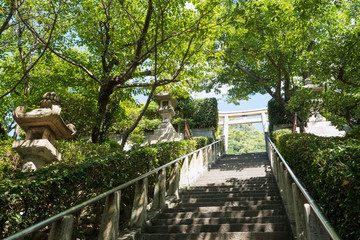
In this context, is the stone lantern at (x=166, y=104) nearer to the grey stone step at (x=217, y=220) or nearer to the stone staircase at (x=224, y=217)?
the stone staircase at (x=224, y=217)

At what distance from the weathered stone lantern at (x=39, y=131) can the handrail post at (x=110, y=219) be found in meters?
2.32

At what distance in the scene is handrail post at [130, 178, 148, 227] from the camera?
3.84m

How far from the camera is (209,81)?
16703 mm

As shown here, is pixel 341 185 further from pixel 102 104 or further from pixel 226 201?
pixel 102 104

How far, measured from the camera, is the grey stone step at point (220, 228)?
146 inches

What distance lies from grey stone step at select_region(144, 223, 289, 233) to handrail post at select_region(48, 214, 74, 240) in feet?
5.99

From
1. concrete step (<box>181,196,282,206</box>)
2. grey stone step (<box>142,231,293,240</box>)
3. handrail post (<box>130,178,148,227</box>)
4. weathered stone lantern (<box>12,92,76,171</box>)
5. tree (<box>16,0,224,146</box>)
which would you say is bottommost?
grey stone step (<box>142,231,293,240</box>)

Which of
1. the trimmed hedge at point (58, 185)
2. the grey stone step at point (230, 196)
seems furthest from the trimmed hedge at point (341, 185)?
the trimmed hedge at point (58, 185)

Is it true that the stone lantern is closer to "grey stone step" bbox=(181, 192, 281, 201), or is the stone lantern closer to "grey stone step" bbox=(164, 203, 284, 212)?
"grey stone step" bbox=(181, 192, 281, 201)

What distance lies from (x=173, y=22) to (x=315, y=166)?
5819 millimetres

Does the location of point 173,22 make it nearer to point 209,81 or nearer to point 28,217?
point 28,217

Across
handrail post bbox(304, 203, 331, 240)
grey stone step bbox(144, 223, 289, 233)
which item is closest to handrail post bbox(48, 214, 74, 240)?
grey stone step bbox(144, 223, 289, 233)

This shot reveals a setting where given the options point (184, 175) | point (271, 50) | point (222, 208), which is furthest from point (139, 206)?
point (271, 50)

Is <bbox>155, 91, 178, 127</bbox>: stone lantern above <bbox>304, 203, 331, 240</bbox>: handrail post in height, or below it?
above
